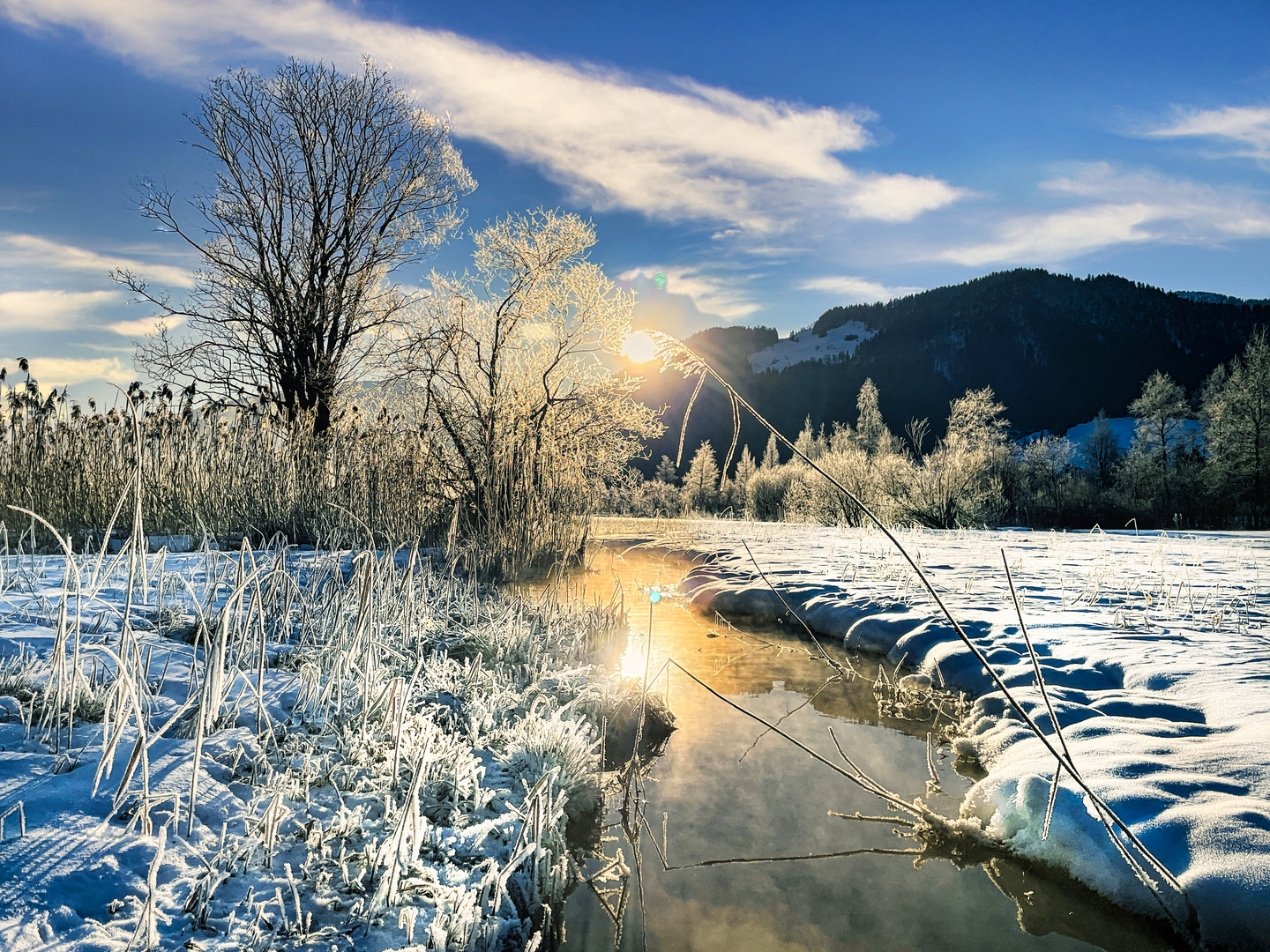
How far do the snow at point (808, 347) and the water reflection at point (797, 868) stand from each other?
134616 mm

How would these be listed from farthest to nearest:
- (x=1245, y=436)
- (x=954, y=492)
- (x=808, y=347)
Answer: (x=808, y=347)
(x=1245, y=436)
(x=954, y=492)

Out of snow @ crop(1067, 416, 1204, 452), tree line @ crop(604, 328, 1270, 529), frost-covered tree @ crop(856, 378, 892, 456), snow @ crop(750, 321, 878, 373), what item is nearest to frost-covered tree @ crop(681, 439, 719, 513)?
tree line @ crop(604, 328, 1270, 529)

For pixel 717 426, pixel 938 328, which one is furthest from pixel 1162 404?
pixel 938 328

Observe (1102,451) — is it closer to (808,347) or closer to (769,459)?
(769,459)

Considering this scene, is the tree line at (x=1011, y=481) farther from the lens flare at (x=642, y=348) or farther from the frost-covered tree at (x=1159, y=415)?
the lens flare at (x=642, y=348)

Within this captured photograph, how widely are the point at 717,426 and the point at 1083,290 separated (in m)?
70.8

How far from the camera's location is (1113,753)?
9.10 feet

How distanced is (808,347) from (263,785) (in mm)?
156855

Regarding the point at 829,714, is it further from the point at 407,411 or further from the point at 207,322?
the point at 207,322

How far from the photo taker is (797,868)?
276 centimetres

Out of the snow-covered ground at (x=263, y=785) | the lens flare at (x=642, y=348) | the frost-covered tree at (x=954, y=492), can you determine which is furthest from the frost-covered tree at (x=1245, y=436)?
the lens flare at (x=642, y=348)

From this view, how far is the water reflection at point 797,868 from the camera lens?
2346 millimetres

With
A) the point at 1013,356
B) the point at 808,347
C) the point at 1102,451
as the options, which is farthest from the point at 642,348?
the point at 808,347

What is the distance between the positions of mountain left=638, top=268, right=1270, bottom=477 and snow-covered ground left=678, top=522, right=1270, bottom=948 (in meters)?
75.4
